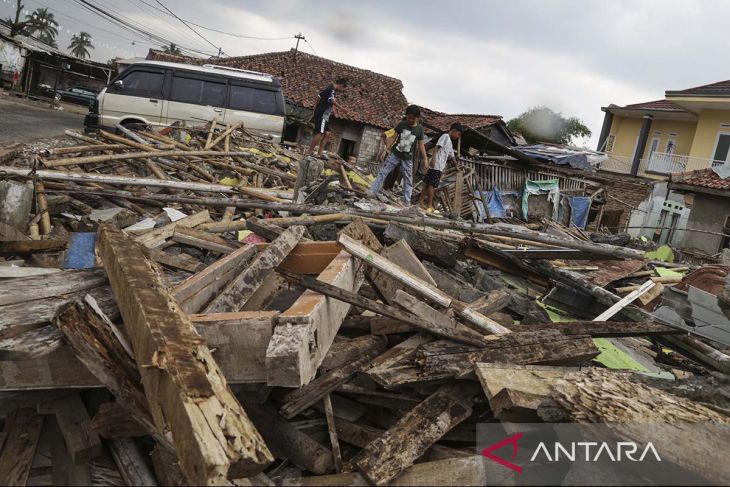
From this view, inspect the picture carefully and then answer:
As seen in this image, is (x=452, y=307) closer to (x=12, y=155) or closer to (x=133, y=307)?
(x=133, y=307)

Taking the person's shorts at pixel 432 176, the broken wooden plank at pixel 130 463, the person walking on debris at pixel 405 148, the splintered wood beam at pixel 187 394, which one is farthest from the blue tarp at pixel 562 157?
the broken wooden plank at pixel 130 463

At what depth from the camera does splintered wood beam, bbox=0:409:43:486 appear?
1.98 meters

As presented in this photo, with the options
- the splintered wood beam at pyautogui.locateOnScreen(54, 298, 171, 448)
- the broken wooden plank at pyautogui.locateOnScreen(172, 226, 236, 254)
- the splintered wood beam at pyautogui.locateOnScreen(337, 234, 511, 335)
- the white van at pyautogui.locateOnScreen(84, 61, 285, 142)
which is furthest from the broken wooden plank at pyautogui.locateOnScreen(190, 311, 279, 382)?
the white van at pyautogui.locateOnScreen(84, 61, 285, 142)

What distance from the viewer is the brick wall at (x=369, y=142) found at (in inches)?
1123

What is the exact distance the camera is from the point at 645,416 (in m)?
1.89

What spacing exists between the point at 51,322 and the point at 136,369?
535 millimetres

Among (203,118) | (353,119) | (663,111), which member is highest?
(663,111)

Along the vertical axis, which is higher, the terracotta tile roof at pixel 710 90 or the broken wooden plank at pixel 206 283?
the terracotta tile roof at pixel 710 90

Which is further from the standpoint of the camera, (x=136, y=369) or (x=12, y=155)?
(x=12, y=155)

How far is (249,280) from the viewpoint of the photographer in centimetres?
292

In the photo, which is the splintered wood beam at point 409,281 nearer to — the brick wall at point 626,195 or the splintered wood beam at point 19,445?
the splintered wood beam at point 19,445

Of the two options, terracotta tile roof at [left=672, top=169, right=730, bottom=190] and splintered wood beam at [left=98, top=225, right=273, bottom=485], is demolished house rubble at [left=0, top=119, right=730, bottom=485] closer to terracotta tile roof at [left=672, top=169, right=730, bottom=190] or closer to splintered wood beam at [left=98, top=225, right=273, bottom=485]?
splintered wood beam at [left=98, top=225, right=273, bottom=485]

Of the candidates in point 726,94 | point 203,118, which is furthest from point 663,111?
point 203,118

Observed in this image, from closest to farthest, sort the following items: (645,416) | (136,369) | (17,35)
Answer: (645,416)
(136,369)
(17,35)
